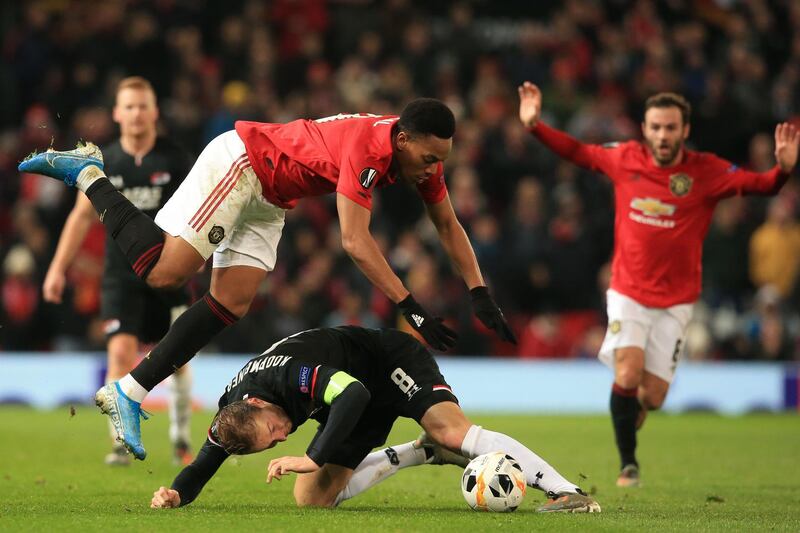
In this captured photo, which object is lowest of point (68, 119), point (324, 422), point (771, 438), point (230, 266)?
point (771, 438)

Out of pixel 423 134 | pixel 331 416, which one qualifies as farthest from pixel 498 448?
pixel 423 134

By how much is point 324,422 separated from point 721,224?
→ 36.7 feet

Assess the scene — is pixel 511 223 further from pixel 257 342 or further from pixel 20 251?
pixel 20 251

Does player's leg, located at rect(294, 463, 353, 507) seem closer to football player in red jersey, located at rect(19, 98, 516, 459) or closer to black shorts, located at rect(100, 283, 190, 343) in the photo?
football player in red jersey, located at rect(19, 98, 516, 459)

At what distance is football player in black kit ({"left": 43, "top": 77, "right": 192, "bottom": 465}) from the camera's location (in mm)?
9227

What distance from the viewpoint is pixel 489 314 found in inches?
271

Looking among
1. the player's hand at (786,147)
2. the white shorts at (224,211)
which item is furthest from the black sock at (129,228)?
the player's hand at (786,147)

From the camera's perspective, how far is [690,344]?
16.1 m

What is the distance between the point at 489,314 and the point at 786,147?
8.95 feet

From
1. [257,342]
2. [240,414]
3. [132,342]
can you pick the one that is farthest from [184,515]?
[257,342]

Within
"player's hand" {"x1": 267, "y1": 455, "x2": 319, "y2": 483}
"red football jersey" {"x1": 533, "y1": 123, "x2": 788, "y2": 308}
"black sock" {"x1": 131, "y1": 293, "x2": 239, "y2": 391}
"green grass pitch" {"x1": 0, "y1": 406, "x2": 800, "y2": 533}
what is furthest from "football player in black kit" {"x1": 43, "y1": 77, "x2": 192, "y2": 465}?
"player's hand" {"x1": 267, "y1": 455, "x2": 319, "y2": 483}

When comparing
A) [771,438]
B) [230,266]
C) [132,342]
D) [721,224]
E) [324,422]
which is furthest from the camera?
[721,224]

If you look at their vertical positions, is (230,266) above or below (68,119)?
below

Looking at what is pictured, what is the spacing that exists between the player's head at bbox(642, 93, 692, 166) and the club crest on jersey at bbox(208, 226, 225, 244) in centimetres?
339
